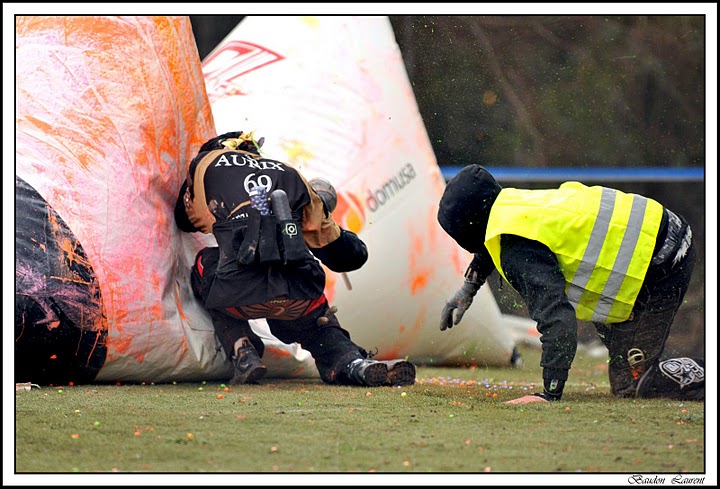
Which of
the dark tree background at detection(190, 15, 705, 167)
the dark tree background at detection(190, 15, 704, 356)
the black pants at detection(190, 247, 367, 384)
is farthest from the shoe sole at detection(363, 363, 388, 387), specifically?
the dark tree background at detection(190, 15, 705, 167)

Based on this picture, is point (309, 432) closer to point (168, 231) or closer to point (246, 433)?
point (246, 433)

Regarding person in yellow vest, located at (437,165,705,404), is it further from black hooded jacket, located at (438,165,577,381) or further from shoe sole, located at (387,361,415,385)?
shoe sole, located at (387,361,415,385)

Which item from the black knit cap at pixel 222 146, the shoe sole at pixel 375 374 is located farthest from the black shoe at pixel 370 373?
the black knit cap at pixel 222 146

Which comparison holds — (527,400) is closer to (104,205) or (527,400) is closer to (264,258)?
(264,258)

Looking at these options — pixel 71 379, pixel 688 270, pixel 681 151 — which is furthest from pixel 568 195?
pixel 681 151

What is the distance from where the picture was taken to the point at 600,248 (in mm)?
3186

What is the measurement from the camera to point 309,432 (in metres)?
2.64

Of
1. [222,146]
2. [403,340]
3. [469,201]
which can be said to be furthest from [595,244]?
[403,340]

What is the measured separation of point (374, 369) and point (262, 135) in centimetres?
138

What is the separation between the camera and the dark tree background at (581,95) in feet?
31.7

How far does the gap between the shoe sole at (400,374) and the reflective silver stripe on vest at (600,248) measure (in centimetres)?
68

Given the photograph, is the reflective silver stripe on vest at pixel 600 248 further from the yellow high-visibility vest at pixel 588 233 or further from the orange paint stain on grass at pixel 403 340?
the orange paint stain on grass at pixel 403 340

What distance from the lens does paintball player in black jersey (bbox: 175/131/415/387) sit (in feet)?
11.6

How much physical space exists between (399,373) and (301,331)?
1.41 feet
